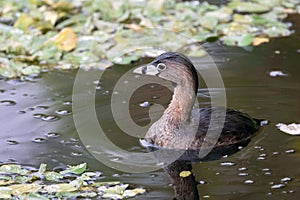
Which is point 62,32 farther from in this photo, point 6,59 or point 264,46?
point 264,46

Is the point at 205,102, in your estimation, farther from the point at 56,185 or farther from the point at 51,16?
the point at 51,16

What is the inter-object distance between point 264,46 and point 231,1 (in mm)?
1765

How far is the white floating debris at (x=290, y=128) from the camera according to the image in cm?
714

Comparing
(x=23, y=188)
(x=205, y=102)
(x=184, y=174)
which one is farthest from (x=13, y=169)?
(x=205, y=102)

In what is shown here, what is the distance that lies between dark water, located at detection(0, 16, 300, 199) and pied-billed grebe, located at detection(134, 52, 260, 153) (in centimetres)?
19

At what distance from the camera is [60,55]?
31.3 ft

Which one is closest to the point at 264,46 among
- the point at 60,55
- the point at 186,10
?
the point at 186,10

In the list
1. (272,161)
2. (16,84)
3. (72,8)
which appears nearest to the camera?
(272,161)

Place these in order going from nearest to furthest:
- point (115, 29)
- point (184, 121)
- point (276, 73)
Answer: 1. point (184, 121)
2. point (276, 73)
3. point (115, 29)

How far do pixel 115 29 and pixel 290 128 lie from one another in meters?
3.84

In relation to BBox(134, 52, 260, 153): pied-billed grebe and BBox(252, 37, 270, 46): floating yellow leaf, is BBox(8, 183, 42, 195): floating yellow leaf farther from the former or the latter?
BBox(252, 37, 270, 46): floating yellow leaf

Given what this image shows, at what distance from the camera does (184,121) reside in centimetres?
711

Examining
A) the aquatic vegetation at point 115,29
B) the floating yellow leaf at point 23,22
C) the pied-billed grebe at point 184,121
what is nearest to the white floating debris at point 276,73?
the aquatic vegetation at point 115,29

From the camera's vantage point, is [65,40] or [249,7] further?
[249,7]
